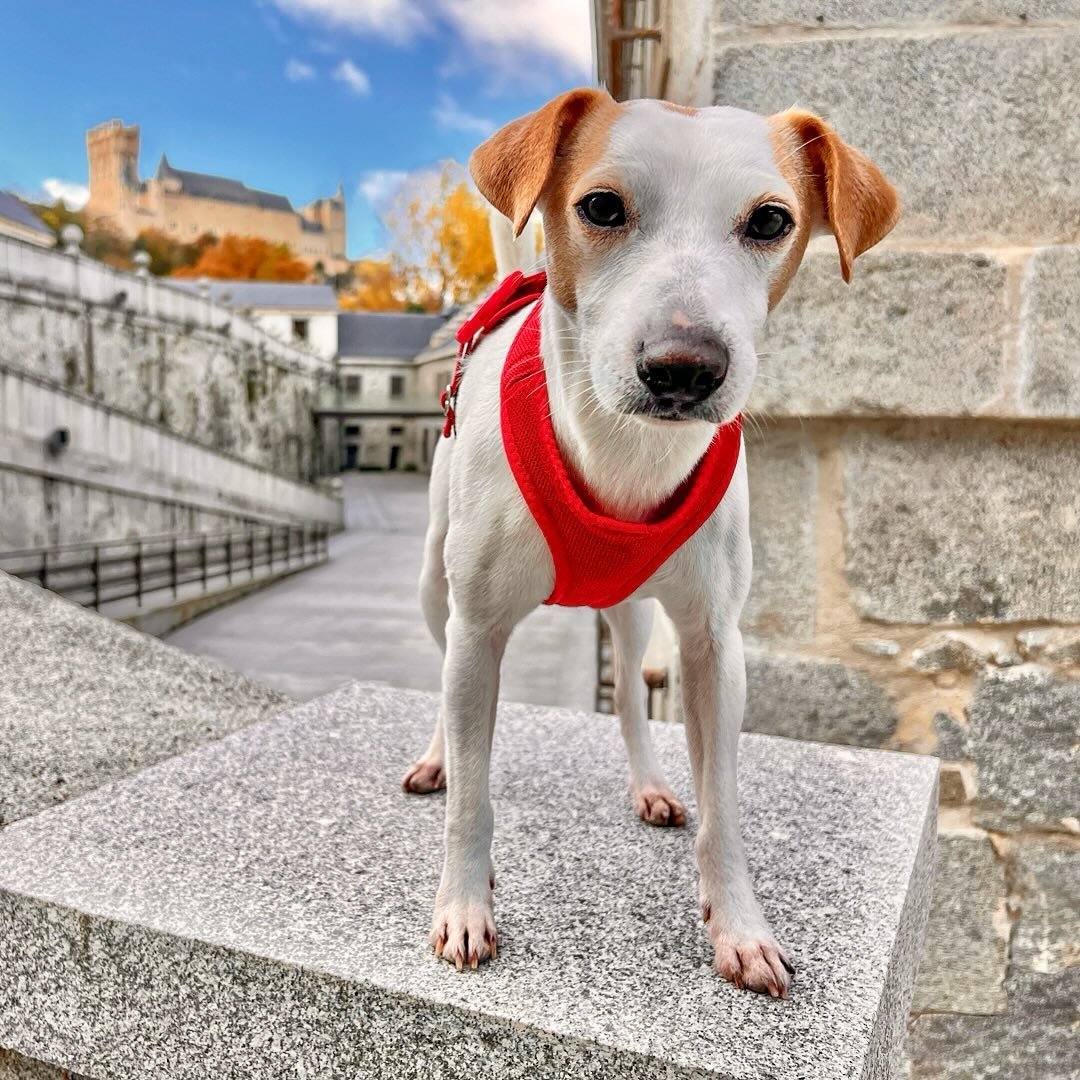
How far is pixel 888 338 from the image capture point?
2486 mm

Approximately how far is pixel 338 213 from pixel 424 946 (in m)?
110

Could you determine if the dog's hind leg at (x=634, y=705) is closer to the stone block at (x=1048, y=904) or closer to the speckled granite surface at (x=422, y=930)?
the speckled granite surface at (x=422, y=930)

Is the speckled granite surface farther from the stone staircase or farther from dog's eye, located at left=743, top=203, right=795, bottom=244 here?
dog's eye, located at left=743, top=203, right=795, bottom=244

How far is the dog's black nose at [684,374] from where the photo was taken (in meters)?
1.15

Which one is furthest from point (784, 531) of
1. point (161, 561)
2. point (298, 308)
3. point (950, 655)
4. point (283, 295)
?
point (283, 295)

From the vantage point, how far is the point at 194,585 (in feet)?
66.6

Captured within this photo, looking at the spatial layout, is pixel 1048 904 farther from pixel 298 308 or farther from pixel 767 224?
pixel 298 308

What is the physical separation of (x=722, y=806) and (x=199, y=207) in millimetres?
104939

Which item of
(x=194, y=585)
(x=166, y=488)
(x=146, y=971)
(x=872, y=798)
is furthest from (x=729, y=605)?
(x=166, y=488)

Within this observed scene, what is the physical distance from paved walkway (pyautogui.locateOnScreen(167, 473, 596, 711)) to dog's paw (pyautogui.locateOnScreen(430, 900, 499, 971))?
516 inches

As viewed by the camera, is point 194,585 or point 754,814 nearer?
point 754,814

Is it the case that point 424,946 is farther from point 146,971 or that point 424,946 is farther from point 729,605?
point 729,605

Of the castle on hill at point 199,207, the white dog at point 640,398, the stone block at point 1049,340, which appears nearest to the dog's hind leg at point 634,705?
the white dog at point 640,398

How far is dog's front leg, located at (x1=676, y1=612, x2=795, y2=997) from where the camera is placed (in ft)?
5.10
